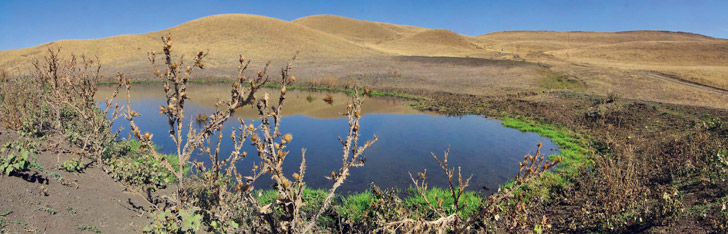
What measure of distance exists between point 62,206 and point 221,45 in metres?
56.5

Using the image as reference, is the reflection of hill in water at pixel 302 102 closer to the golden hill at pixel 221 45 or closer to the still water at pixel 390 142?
the still water at pixel 390 142

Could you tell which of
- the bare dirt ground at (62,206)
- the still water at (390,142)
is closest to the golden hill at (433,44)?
the still water at (390,142)

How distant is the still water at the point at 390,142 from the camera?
30.6 ft

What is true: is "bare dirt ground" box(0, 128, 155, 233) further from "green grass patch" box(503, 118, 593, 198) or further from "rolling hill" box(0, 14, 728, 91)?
"rolling hill" box(0, 14, 728, 91)

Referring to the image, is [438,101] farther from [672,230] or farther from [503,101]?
[672,230]

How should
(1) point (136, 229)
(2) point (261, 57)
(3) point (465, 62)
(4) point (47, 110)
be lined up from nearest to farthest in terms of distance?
1. (1) point (136, 229)
2. (4) point (47, 110)
3. (3) point (465, 62)
4. (2) point (261, 57)

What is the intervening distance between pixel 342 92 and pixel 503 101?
11.3 meters

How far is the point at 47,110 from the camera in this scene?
984 centimetres

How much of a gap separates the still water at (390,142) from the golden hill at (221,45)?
31.2m

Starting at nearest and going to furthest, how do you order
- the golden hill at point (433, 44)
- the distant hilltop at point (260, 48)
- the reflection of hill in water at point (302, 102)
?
the reflection of hill in water at point (302, 102) < the distant hilltop at point (260, 48) < the golden hill at point (433, 44)

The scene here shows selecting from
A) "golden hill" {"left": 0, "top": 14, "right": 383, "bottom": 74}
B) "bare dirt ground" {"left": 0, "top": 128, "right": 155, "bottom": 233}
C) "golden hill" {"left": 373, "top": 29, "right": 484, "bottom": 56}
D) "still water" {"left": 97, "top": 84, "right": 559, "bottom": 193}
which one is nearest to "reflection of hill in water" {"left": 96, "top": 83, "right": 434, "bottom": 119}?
"still water" {"left": 97, "top": 84, "right": 559, "bottom": 193}

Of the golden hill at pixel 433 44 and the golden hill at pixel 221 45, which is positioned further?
the golden hill at pixel 433 44

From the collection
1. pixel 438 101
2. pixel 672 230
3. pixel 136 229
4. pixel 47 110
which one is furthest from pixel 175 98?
pixel 438 101

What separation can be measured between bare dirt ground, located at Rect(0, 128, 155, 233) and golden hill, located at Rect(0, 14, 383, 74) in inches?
1637
